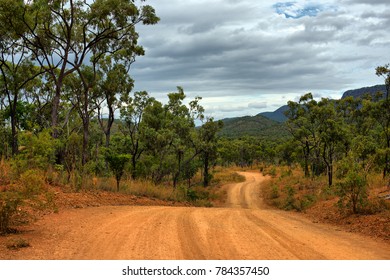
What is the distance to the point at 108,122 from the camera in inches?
1196

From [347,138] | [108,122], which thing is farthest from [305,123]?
[108,122]

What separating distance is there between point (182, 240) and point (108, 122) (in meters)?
24.1

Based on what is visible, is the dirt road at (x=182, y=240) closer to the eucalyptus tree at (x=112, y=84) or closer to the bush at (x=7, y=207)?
the bush at (x=7, y=207)

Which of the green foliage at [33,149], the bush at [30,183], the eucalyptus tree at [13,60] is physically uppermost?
the eucalyptus tree at [13,60]

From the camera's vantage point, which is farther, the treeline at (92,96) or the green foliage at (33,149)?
the treeline at (92,96)

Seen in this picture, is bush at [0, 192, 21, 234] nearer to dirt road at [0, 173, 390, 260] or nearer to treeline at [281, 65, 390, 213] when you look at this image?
dirt road at [0, 173, 390, 260]

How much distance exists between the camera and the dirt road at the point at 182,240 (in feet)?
21.4

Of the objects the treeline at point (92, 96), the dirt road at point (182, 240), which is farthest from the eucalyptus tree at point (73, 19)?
the dirt road at point (182, 240)

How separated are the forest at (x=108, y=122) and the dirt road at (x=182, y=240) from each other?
1522 mm

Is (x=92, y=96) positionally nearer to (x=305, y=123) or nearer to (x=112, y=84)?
(x=112, y=84)

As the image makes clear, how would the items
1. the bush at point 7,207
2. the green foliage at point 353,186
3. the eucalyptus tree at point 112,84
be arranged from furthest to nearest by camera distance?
the eucalyptus tree at point 112,84 < the green foliage at point 353,186 < the bush at point 7,207

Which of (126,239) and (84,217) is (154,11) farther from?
(126,239)

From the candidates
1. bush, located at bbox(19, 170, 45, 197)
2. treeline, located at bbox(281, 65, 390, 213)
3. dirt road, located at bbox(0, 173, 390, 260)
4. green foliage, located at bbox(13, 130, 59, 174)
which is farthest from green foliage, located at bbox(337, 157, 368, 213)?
green foliage, located at bbox(13, 130, 59, 174)

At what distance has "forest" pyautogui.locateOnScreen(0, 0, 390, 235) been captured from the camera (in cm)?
1184
